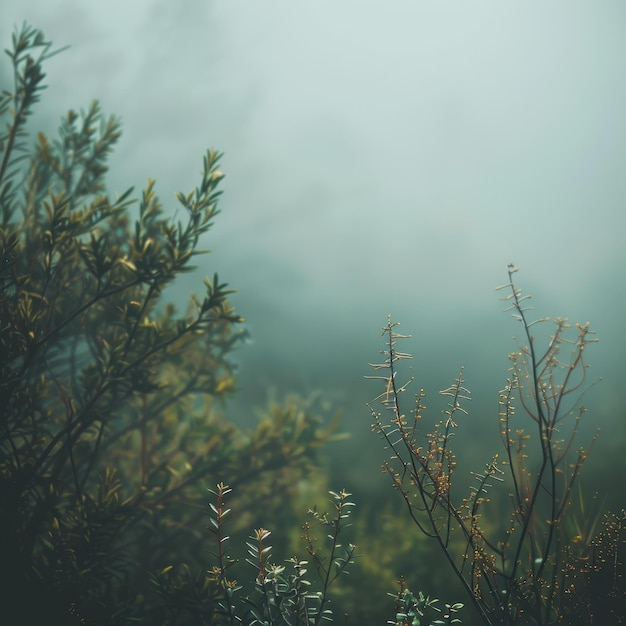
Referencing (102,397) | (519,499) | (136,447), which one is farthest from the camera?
(136,447)

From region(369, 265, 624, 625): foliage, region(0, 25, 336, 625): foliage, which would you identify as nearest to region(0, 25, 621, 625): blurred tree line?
region(0, 25, 336, 625): foliage

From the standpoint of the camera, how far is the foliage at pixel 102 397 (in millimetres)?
1387

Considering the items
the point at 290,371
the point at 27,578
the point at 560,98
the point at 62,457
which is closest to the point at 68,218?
the point at 62,457

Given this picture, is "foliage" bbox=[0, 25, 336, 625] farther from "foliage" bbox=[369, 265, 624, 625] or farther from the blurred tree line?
"foliage" bbox=[369, 265, 624, 625]

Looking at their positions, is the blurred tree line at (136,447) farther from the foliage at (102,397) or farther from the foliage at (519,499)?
the foliage at (519,499)

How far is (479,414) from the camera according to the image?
1.97 meters

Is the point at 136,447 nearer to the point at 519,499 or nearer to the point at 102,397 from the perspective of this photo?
the point at 102,397

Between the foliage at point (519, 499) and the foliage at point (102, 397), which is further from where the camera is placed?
the foliage at point (102, 397)

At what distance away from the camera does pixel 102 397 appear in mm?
1734

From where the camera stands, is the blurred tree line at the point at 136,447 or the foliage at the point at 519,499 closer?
the foliage at the point at 519,499

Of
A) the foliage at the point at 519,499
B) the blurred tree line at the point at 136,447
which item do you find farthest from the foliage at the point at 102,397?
the foliage at the point at 519,499

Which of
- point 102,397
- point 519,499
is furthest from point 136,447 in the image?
point 519,499

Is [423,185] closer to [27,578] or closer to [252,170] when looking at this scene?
[252,170]

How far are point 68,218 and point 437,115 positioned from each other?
145cm
